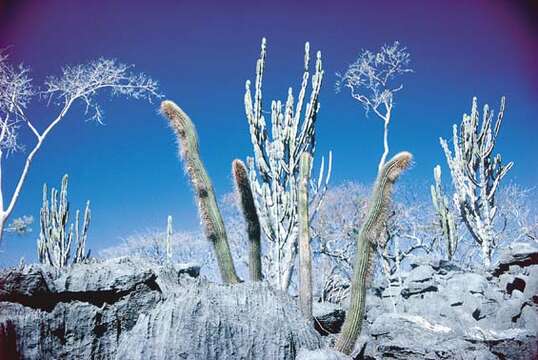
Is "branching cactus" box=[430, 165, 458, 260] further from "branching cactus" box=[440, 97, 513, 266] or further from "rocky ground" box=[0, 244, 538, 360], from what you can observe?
"rocky ground" box=[0, 244, 538, 360]

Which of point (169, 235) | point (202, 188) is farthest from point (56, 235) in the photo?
point (202, 188)

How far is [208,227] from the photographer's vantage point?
4.86 meters

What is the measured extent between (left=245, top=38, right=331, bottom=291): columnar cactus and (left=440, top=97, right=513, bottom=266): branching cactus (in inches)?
229

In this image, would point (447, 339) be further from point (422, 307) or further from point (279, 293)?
point (422, 307)

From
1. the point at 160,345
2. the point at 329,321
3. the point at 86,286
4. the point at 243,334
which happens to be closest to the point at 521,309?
the point at 329,321

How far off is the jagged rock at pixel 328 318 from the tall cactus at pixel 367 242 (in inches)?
34.8

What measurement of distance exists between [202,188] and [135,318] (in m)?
1.77

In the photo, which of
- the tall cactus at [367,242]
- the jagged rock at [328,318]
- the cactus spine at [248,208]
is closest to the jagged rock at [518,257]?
the jagged rock at [328,318]

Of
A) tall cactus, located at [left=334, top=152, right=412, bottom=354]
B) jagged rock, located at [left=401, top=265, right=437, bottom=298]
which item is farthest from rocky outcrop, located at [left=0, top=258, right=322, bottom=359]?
jagged rock, located at [left=401, top=265, right=437, bottom=298]

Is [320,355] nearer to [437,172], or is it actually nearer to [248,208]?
[248,208]

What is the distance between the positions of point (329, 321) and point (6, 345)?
3647 millimetres

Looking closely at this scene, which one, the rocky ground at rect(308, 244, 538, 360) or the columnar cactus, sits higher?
the columnar cactus

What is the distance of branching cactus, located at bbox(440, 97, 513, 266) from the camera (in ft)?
33.2

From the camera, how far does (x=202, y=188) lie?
496 centimetres
